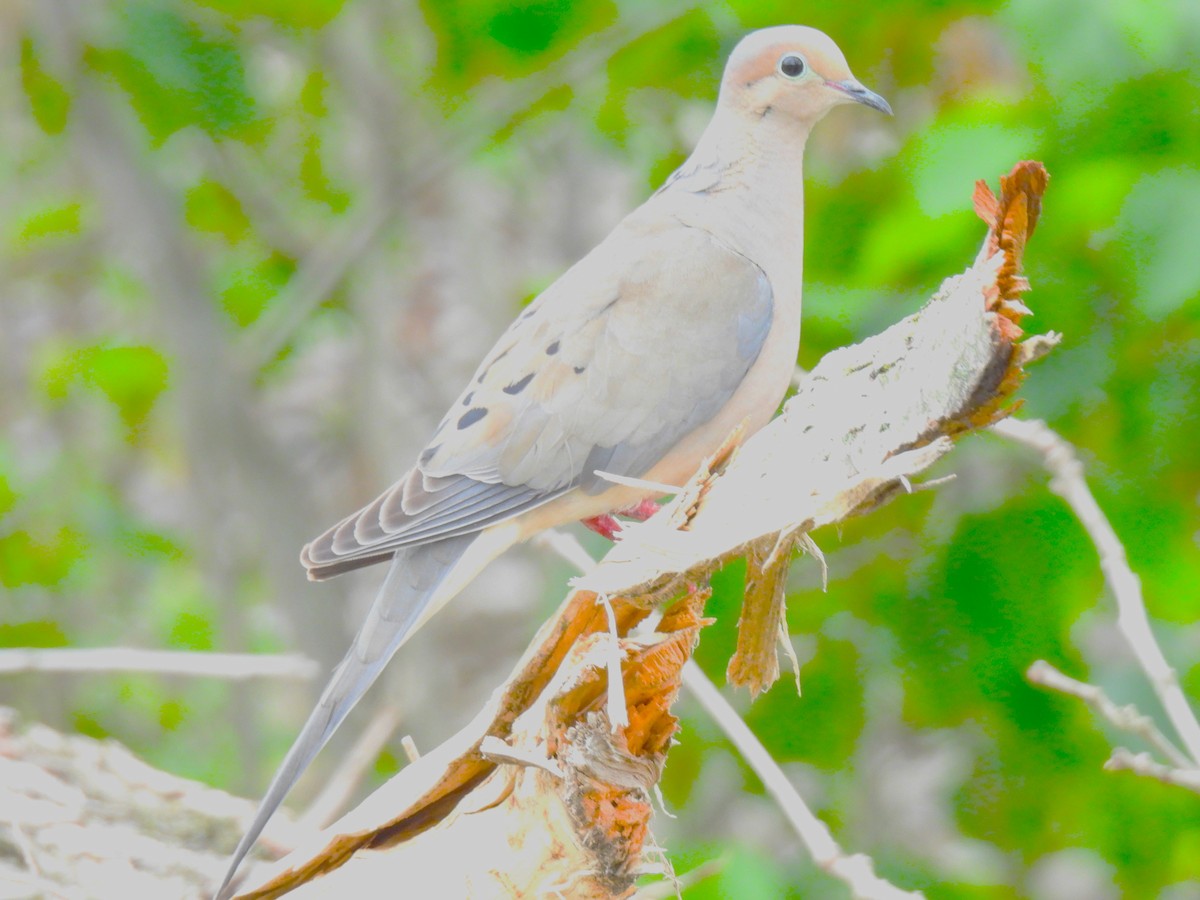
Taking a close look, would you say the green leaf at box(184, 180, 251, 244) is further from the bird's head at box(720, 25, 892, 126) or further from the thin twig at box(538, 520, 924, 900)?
the thin twig at box(538, 520, 924, 900)

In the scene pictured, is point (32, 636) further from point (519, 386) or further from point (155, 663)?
point (155, 663)

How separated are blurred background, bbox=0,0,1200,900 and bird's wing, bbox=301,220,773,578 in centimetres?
28

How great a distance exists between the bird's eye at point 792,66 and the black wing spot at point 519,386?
2.43 ft

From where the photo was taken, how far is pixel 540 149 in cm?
473

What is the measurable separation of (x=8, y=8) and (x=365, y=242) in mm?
1347

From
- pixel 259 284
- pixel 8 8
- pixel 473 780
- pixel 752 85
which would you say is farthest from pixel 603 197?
pixel 473 780

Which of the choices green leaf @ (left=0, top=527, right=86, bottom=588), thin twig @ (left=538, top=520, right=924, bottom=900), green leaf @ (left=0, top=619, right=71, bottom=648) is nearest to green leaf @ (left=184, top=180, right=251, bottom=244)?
green leaf @ (left=0, top=527, right=86, bottom=588)

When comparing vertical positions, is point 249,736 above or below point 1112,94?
below

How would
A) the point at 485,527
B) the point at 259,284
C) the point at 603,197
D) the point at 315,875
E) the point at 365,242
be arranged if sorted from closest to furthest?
1. the point at 315,875
2. the point at 485,527
3. the point at 365,242
4. the point at 259,284
5. the point at 603,197

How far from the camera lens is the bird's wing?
97.1 inches

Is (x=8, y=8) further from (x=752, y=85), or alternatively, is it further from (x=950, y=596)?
(x=950, y=596)

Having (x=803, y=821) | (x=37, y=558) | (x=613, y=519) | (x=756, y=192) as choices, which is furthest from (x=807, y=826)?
(x=37, y=558)

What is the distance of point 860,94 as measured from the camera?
103 inches

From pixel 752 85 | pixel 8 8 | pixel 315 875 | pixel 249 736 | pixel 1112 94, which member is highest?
pixel 8 8
